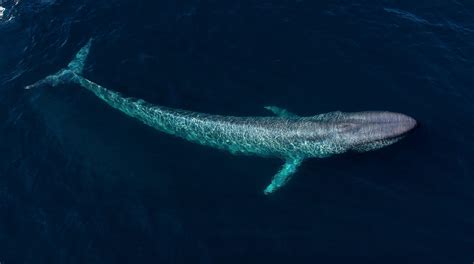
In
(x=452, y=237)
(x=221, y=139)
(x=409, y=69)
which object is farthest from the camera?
(x=409, y=69)

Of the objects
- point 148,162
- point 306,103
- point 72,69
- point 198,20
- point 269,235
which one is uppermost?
point 198,20

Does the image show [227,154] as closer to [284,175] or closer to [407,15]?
[284,175]

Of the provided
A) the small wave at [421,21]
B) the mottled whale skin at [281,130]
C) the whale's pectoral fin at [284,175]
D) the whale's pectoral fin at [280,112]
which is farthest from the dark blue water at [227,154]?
the whale's pectoral fin at [280,112]

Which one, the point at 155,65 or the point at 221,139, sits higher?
the point at 155,65

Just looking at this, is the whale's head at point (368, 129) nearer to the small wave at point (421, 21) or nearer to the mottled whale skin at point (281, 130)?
the mottled whale skin at point (281, 130)

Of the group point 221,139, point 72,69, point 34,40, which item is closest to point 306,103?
point 221,139

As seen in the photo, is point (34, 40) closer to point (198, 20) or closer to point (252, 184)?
point (198, 20)

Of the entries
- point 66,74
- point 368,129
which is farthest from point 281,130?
point 66,74

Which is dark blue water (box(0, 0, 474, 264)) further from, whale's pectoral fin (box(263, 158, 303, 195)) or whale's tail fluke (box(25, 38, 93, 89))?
whale's tail fluke (box(25, 38, 93, 89))
